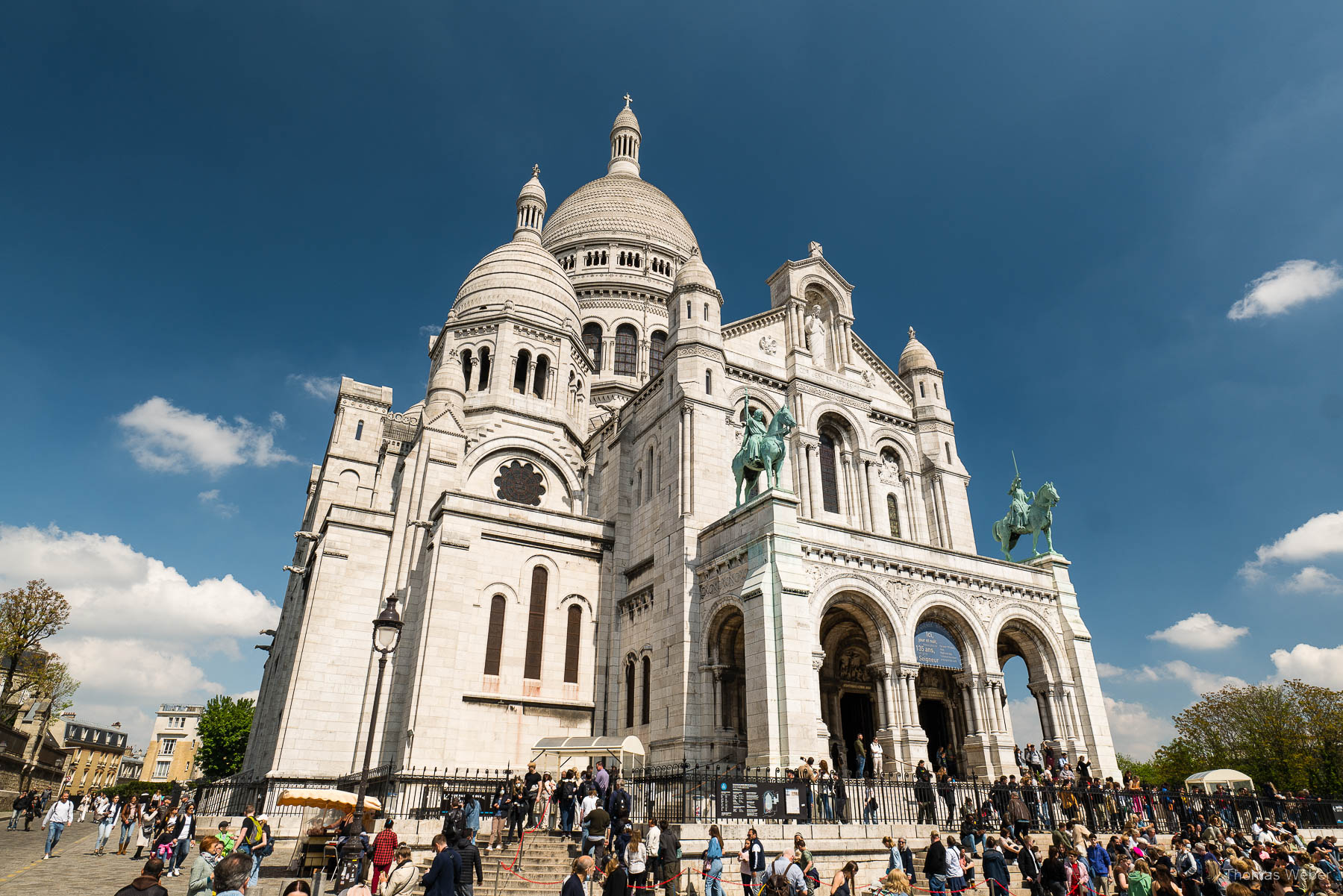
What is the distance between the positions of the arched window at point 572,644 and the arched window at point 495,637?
258 centimetres

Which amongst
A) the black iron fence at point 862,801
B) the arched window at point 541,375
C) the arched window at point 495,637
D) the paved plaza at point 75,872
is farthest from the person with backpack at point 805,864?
the arched window at point 541,375

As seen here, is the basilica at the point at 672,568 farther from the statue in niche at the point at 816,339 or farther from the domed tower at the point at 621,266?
the domed tower at the point at 621,266

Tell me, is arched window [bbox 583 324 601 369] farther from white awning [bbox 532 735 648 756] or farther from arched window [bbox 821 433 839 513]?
white awning [bbox 532 735 648 756]

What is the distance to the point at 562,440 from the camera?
36.0 metres

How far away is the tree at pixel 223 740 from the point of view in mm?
53969

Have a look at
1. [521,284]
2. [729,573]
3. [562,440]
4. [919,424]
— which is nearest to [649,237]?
[521,284]

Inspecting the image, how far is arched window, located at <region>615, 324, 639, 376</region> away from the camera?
157 feet

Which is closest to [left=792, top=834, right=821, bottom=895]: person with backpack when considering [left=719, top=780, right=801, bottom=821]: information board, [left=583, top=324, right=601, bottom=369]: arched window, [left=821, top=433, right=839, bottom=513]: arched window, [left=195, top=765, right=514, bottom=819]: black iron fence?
[left=719, top=780, right=801, bottom=821]: information board

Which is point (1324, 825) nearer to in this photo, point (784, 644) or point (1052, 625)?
point (1052, 625)

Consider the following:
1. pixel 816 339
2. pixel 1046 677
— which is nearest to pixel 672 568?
pixel 816 339

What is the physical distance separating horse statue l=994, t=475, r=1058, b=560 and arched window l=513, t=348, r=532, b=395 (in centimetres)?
2191

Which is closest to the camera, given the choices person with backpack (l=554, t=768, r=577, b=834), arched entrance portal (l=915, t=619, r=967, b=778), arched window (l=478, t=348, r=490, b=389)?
person with backpack (l=554, t=768, r=577, b=834)

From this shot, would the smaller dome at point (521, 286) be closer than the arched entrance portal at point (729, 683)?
No

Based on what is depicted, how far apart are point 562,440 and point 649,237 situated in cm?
2330
